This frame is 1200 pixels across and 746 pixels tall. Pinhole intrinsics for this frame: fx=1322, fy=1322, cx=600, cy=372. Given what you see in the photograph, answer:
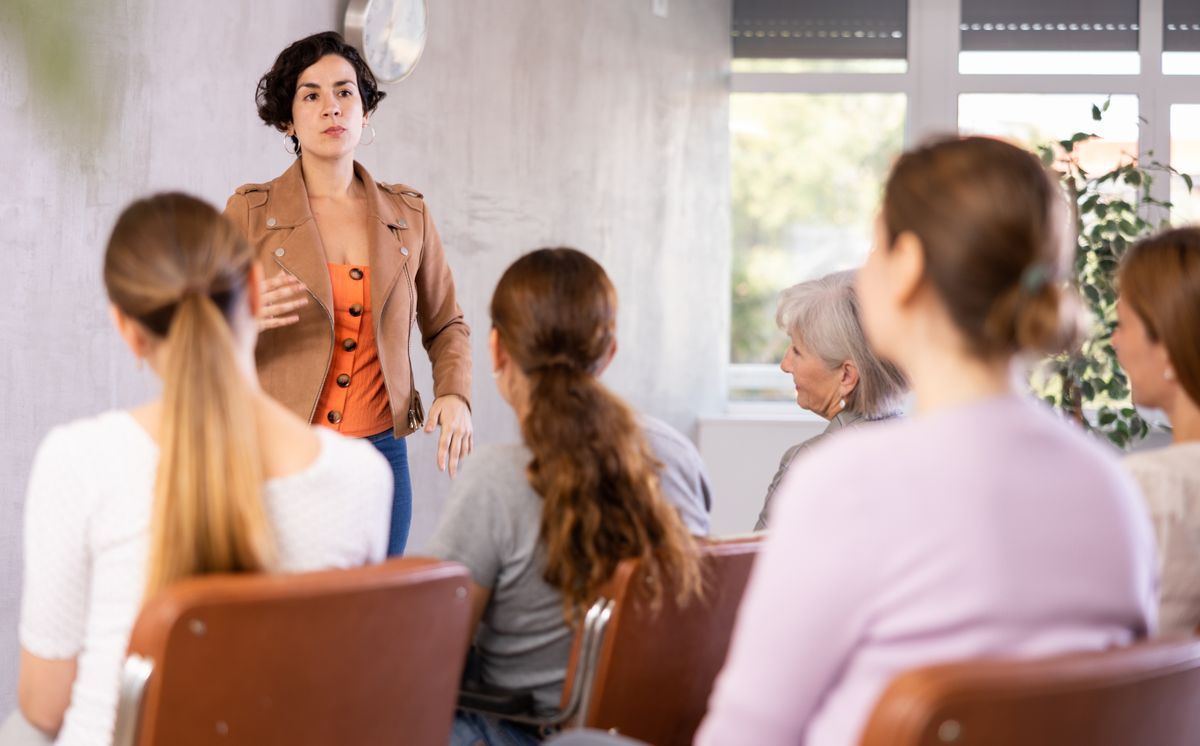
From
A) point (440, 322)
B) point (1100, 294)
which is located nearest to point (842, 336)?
point (440, 322)

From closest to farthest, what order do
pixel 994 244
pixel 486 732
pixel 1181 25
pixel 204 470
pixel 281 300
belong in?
pixel 994 244 < pixel 204 470 < pixel 486 732 < pixel 281 300 < pixel 1181 25

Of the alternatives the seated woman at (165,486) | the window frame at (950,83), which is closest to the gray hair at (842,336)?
the seated woman at (165,486)

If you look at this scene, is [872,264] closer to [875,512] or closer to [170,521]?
[875,512]

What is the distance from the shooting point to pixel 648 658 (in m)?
1.68

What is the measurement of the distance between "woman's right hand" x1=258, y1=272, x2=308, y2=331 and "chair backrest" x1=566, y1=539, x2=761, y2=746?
3.74 feet

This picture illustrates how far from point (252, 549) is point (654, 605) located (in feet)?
1.70

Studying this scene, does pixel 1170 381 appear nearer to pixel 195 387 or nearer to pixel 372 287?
pixel 195 387

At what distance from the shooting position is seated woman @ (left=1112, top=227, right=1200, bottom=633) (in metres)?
1.60

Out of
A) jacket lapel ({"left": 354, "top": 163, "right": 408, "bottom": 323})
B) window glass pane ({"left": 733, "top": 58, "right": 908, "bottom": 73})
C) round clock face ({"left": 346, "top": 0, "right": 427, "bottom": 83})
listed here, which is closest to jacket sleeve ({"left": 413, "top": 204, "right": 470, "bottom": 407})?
jacket lapel ({"left": 354, "top": 163, "right": 408, "bottom": 323})

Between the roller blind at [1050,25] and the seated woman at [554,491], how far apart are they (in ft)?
17.7

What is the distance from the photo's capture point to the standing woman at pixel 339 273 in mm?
2660

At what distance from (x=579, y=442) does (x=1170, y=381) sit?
793 millimetres

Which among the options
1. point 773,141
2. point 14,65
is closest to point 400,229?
point 14,65

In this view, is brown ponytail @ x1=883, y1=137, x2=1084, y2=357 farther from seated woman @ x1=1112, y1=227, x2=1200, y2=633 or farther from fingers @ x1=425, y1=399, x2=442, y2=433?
fingers @ x1=425, y1=399, x2=442, y2=433
